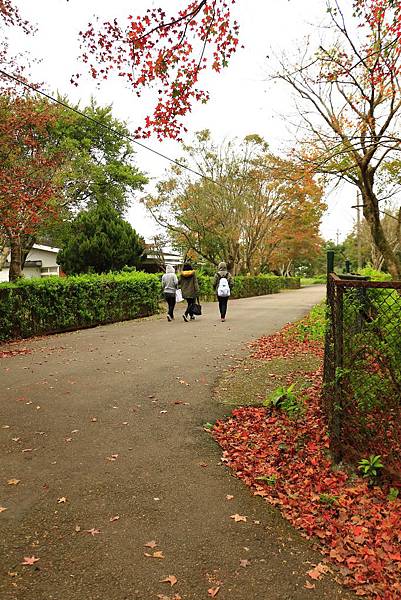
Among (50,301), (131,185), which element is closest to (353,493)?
(50,301)

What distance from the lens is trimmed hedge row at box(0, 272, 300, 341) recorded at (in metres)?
9.80

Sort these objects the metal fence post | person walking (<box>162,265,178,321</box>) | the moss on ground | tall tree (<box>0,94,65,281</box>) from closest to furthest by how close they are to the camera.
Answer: the metal fence post
the moss on ground
tall tree (<box>0,94,65,281</box>)
person walking (<box>162,265,178,321</box>)

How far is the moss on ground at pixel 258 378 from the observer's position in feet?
17.2

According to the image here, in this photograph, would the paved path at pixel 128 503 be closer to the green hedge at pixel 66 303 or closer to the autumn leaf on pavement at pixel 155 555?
the autumn leaf on pavement at pixel 155 555

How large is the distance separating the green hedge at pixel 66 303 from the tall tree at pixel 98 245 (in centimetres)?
800

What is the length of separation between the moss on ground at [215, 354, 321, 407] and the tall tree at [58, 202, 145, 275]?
16.4 meters

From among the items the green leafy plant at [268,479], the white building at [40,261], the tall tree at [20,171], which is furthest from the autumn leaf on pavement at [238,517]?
the white building at [40,261]

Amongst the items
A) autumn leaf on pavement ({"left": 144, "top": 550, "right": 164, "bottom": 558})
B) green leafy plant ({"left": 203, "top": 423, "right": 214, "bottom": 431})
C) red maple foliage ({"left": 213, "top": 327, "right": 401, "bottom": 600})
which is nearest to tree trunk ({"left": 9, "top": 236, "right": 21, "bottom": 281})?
green leafy plant ({"left": 203, "top": 423, "right": 214, "bottom": 431})

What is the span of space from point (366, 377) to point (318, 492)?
925 millimetres

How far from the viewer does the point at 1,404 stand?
502 centimetres

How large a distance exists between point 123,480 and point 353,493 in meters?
1.72

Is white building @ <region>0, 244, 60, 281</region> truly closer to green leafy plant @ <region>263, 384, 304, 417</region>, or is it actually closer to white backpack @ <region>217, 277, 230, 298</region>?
white backpack @ <region>217, 277, 230, 298</region>

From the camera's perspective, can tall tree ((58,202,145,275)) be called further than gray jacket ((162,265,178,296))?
Yes

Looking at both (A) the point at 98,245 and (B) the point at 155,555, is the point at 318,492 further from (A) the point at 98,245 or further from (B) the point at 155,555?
(A) the point at 98,245
